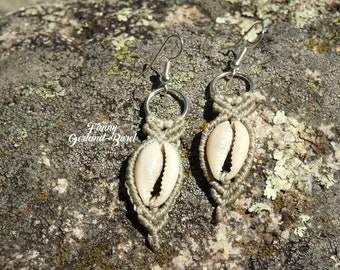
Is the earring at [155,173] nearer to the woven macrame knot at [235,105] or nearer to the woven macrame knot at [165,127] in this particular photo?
the woven macrame knot at [165,127]

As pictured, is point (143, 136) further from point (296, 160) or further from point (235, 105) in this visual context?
point (296, 160)

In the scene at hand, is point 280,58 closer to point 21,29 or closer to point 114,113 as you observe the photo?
point 114,113

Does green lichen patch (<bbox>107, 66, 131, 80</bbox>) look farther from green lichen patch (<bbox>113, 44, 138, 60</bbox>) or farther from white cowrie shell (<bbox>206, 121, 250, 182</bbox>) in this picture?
white cowrie shell (<bbox>206, 121, 250, 182</bbox>)

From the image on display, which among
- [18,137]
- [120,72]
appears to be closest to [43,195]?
[18,137]

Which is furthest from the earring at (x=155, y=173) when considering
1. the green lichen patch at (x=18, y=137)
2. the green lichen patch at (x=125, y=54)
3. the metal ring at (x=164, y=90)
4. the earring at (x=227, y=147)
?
the green lichen patch at (x=18, y=137)

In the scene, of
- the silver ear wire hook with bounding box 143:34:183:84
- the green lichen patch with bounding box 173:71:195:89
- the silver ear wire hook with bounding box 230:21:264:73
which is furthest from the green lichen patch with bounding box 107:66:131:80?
the silver ear wire hook with bounding box 230:21:264:73
